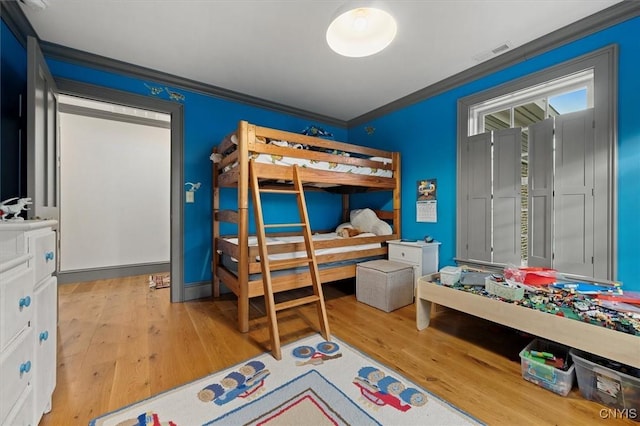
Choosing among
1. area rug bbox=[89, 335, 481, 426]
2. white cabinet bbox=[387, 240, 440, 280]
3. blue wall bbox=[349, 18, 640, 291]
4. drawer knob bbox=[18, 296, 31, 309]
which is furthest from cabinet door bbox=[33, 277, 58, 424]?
blue wall bbox=[349, 18, 640, 291]

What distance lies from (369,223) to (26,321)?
313 centimetres

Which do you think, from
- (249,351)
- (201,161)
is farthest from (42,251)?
(201,161)

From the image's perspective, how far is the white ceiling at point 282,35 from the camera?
192cm

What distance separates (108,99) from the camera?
2645 mm

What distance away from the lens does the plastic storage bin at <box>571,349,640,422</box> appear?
1.36m

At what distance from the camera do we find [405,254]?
308 centimetres

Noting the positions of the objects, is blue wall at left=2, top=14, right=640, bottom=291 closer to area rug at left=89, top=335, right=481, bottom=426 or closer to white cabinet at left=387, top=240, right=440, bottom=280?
white cabinet at left=387, top=240, right=440, bottom=280

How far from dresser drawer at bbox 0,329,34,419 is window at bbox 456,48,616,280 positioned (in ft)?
10.9

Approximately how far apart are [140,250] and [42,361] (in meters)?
3.41

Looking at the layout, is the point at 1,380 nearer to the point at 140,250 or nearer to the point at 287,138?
the point at 287,138

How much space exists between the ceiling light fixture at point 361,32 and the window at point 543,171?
5.67 ft

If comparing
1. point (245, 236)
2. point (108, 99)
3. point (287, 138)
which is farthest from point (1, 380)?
point (108, 99)

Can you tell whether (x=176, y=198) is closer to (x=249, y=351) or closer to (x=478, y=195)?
(x=249, y=351)

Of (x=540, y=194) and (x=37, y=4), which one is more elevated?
(x=37, y=4)
